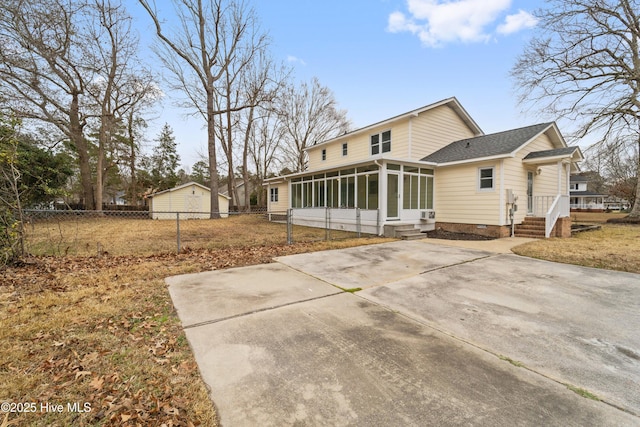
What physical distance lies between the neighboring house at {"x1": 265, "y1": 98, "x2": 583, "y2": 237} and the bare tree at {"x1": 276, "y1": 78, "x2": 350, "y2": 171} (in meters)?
16.5

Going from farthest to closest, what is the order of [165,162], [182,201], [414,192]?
[165,162]
[182,201]
[414,192]

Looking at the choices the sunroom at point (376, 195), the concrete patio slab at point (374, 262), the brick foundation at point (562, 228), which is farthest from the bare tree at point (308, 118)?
the concrete patio slab at point (374, 262)

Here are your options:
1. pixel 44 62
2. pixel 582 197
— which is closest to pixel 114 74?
pixel 44 62

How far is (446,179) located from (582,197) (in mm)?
48594

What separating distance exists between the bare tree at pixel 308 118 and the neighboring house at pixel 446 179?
1652 cm

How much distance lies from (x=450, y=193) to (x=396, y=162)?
3.22 m

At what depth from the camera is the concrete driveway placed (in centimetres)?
179

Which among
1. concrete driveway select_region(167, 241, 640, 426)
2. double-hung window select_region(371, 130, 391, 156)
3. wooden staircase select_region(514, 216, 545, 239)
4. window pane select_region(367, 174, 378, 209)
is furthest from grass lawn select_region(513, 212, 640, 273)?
double-hung window select_region(371, 130, 391, 156)

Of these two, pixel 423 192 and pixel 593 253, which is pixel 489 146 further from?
pixel 593 253

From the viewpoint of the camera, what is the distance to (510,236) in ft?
34.4

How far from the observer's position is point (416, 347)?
8.44 feet

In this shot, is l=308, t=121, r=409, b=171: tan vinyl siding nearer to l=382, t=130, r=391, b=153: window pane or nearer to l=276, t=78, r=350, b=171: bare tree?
l=382, t=130, r=391, b=153: window pane

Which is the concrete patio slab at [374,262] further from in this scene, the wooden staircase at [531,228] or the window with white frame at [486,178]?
the wooden staircase at [531,228]

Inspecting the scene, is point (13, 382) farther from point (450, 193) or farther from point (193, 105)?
point (193, 105)
